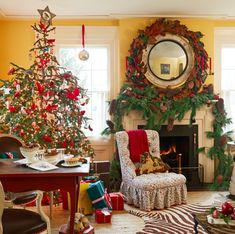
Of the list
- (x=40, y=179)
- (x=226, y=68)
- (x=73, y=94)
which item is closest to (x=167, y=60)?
(x=226, y=68)

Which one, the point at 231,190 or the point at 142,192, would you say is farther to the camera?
the point at 231,190

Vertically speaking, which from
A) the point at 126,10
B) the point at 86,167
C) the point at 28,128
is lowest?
the point at 86,167

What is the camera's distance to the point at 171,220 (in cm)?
371

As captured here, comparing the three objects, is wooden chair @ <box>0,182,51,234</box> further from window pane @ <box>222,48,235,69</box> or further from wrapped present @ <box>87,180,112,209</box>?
window pane @ <box>222,48,235,69</box>

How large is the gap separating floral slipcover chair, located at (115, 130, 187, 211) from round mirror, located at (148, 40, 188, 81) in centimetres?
119

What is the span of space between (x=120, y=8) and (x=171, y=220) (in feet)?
9.50

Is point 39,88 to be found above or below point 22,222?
above

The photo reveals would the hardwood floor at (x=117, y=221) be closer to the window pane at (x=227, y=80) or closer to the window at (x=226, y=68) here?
the window at (x=226, y=68)

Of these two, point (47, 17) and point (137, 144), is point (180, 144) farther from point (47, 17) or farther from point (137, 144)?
point (47, 17)

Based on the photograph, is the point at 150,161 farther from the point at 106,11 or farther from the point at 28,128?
the point at 106,11

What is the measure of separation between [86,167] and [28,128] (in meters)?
1.32

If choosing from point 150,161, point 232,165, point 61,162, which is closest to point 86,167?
point 61,162

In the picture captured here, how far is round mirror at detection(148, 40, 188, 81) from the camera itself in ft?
16.5

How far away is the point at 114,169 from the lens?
4926 mm
